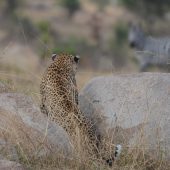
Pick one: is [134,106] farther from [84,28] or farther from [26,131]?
[84,28]

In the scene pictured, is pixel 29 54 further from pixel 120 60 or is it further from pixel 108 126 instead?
pixel 108 126

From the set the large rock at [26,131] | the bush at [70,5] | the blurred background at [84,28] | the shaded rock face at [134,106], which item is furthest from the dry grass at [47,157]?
the bush at [70,5]

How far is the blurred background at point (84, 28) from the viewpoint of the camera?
23.4 meters

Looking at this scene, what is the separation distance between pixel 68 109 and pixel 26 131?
0.73 m

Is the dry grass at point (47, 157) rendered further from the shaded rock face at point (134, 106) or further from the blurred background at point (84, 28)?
the blurred background at point (84, 28)

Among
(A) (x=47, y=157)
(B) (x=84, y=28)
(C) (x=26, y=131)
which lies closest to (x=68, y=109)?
(C) (x=26, y=131)

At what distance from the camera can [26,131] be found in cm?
600

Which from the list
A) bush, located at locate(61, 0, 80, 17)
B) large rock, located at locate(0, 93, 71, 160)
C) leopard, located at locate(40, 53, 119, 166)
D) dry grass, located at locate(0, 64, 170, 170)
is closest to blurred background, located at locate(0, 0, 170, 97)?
bush, located at locate(61, 0, 80, 17)

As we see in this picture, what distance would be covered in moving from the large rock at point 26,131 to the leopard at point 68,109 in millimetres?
167

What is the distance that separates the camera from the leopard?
6.20 metres

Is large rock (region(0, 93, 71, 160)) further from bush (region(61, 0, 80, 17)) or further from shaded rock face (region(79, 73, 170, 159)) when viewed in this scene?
bush (region(61, 0, 80, 17))

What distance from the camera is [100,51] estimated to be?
29547 mm

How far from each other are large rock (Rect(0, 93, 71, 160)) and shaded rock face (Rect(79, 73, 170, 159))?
70 cm

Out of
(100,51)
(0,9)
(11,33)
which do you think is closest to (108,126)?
(100,51)
